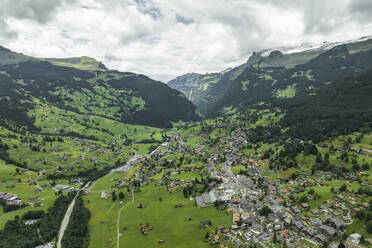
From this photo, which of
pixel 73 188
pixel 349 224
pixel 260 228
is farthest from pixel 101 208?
pixel 349 224

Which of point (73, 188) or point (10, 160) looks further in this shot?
point (10, 160)

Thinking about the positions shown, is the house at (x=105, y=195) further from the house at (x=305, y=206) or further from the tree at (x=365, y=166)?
the tree at (x=365, y=166)

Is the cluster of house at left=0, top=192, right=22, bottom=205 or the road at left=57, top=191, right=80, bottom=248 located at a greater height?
the cluster of house at left=0, top=192, right=22, bottom=205

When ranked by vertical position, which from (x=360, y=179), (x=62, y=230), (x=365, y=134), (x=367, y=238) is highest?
(x=365, y=134)

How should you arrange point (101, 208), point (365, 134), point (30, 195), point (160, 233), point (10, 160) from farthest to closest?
point (10, 160)
point (365, 134)
point (30, 195)
point (101, 208)
point (160, 233)

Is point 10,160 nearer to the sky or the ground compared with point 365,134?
nearer to the ground

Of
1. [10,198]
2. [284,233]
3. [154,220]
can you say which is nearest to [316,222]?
[284,233]

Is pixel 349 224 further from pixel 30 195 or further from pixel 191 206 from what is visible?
pixel 30 195

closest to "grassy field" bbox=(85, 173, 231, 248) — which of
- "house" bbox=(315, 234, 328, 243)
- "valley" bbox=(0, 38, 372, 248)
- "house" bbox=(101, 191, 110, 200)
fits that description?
"valley" bbox=(0, 38, 372, 248)

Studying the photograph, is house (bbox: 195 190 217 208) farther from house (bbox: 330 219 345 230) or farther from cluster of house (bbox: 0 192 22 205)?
cluster of house (bbox: 0 192 22 205)
